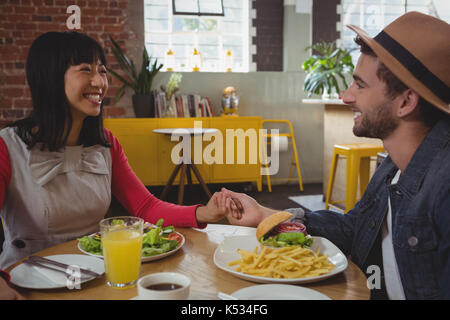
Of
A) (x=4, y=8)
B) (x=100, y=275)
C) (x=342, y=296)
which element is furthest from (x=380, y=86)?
(x=4, y=8)

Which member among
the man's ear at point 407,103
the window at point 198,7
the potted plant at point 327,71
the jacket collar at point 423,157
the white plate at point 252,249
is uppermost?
the window at point 198,7

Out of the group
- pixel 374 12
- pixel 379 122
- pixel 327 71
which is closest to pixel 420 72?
pixel 379 122

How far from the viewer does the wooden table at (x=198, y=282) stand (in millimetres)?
835

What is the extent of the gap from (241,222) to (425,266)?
55cm

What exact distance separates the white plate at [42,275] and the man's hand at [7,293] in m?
0.02

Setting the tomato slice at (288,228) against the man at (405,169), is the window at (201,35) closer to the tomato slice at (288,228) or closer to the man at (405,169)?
the man at (405,169)

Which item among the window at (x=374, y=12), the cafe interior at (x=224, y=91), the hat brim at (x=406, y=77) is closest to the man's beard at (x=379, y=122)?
the hat brim at (x=406, y=77)

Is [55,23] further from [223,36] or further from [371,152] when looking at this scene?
[371,152]

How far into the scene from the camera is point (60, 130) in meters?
1.46

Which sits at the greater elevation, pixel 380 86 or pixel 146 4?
pixel 146 4

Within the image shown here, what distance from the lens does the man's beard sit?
117 cm

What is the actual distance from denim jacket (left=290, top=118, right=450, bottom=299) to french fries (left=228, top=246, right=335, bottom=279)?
219mm
